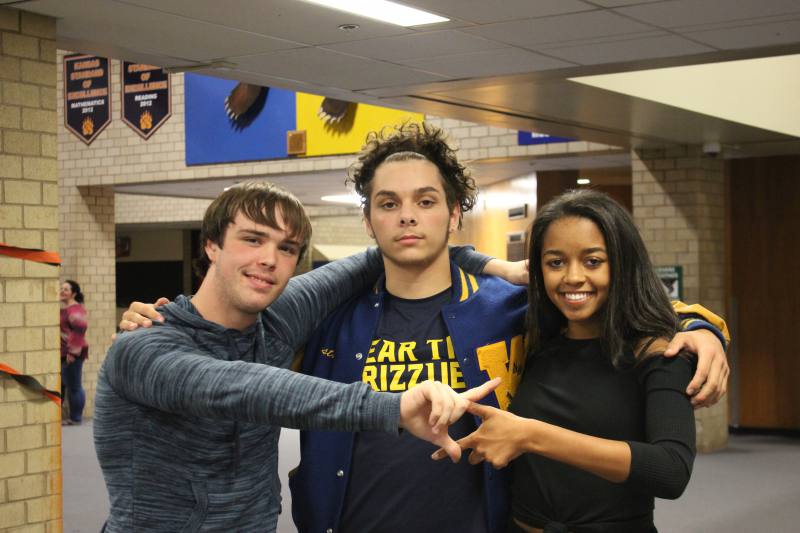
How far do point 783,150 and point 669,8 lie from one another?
611 cm

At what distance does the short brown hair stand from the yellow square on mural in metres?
8.63

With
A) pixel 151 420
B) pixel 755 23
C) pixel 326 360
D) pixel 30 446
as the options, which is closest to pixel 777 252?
pixel 755 23

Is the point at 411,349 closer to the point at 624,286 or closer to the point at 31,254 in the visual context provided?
the point at 624,286

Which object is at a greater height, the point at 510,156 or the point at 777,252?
the point at 510,156

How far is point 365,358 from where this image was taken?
8.39ft

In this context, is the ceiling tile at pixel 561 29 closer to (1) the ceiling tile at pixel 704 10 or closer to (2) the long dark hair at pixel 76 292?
(1) the ceiling tile at pixel 704 10

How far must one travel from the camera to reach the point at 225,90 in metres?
12.2

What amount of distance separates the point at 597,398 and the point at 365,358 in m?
0.64

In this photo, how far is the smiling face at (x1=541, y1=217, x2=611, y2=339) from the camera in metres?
2.23

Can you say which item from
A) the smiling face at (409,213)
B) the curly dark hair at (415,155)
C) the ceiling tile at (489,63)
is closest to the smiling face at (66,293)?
the ceiling tile at (489,63)

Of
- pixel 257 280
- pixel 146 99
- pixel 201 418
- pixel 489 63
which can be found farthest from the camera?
pixel 146 99

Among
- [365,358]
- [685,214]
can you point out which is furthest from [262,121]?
[365,358]

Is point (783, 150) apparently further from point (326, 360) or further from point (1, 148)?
point (326, 360)

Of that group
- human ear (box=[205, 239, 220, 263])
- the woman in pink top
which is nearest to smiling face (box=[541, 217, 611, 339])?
human ear (box=[205, 239, 220, 263])
